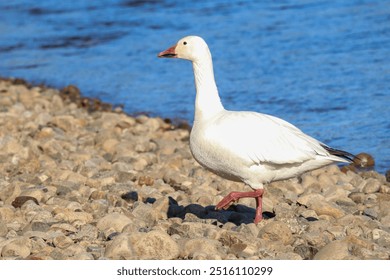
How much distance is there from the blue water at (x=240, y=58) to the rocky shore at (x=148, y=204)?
190 centimetres

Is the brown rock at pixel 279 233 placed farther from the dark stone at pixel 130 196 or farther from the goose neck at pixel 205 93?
the dark stone at pixel 130 196

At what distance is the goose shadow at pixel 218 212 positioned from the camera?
8.52 meters

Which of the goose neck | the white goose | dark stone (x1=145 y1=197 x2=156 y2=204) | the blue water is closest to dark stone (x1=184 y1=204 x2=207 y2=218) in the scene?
dark stone (x1=145 y1=197 x2=156 y2=204)

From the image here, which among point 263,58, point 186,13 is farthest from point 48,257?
point 186,13

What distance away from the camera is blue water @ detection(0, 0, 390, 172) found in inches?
566

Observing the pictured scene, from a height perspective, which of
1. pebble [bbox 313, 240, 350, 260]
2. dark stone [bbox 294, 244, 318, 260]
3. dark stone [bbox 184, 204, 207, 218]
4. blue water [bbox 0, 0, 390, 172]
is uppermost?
pebble [bbox 313, 240, 350, 260]

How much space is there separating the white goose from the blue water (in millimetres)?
3626

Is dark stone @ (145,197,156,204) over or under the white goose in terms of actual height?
under

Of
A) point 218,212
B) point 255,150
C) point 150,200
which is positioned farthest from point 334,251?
point 150,200

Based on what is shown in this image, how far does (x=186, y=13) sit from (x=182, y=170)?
508 inches

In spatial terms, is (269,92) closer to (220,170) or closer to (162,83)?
(162,83)

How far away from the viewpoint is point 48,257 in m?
7.10

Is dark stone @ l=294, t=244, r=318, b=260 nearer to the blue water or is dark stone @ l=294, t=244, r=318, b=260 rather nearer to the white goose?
the white goose

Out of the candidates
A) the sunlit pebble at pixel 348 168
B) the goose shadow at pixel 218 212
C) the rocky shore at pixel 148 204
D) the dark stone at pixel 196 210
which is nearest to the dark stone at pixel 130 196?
the rocky shore at pixel 148 204
